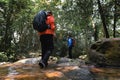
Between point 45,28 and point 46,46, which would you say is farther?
point 46,46

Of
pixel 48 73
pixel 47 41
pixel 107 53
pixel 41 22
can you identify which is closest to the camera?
pixel 48 73

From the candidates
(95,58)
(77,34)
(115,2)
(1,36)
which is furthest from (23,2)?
(77,34)

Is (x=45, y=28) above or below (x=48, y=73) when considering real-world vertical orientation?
above

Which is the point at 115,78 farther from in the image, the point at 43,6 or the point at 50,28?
the point at 43,6

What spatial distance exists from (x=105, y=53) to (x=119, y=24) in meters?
26.6

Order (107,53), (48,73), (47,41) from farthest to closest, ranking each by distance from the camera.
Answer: (107,53) → (47,41) → (48,73)

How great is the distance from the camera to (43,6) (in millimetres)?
30500

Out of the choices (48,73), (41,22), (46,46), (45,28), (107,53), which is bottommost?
(107,53)

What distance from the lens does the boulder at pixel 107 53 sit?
28.8ft

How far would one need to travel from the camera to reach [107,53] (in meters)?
9.09

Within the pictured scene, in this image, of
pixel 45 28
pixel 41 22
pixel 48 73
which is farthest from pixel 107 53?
pixel 48 73

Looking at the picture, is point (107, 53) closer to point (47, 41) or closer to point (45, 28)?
point (47, 41)

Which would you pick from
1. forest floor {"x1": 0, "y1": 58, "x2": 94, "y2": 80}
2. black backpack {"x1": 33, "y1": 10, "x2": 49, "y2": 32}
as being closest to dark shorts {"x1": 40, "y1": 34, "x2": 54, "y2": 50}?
black backpack {"x1": 33, "y1": 10, "x2": 49, "y2": 32}

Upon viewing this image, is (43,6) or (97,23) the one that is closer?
(97,23)
